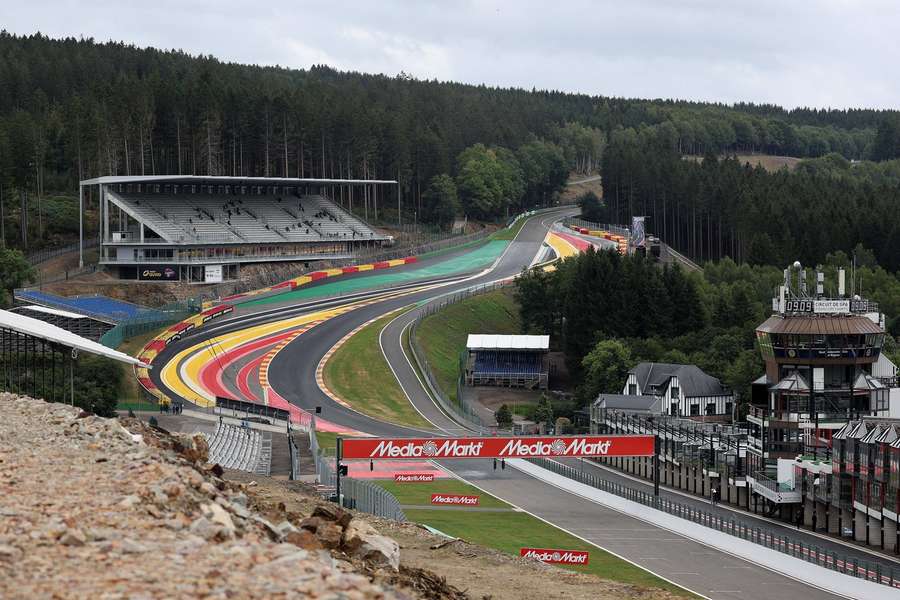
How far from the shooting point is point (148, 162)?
5650 inches

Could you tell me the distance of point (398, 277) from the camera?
134 m

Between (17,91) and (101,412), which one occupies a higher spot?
(17,91)

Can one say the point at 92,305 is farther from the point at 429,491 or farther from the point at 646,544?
the point at 646,544

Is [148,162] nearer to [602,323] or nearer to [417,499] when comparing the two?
[602,323]

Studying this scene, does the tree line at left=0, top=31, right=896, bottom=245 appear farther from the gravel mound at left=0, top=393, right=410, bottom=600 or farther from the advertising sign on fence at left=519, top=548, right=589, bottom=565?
the gravel mound at left=0, top=393, right=410, bottom=600

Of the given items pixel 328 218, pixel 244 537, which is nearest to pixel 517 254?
pixel 328 218

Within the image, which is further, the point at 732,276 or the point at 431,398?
the point at 732,276

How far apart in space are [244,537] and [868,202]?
14360cm

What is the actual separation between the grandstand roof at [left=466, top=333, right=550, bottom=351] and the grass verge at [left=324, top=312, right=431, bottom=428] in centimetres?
759

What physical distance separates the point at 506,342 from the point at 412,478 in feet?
136

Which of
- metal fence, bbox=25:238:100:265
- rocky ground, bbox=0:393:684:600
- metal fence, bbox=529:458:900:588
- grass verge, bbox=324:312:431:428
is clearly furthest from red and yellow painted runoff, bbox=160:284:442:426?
rocky ground, bbox=0:393:684:600

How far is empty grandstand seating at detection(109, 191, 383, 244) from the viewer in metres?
123

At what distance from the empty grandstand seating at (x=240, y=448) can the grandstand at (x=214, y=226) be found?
44.4 metres

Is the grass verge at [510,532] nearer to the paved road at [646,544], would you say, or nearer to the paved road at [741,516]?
the paved road at [646,544]
